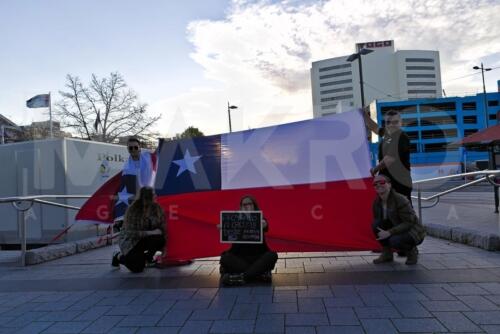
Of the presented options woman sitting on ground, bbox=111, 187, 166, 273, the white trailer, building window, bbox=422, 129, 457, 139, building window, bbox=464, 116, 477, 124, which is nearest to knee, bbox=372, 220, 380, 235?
woman sitting on ground, bbox=111, 187, 166, 273

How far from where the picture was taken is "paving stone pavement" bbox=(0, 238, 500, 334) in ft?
12.8

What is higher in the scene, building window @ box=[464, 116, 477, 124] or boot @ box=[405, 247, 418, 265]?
building window @ box=[464, 116, 477, 124]

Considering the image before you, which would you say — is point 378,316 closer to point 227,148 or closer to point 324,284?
point 324,284

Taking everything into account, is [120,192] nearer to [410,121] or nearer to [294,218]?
[294,218]

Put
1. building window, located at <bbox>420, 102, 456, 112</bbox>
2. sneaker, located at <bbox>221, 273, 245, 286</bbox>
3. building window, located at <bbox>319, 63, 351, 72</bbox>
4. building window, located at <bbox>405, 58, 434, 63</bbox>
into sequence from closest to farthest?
sneaker, located at <bbox>221, 273, 245, 286</bbox>
building window, located at <bbox>420, 102, 456, 112</bbox>
building window, located at <bbox>319, 63, 351, 72</bbox>
building window, located at <bbox>405, 58, 434, 63</bbox>

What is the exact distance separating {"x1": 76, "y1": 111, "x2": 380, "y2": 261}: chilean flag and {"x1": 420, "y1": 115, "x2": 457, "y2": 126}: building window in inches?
2886

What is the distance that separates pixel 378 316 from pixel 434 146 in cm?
7591

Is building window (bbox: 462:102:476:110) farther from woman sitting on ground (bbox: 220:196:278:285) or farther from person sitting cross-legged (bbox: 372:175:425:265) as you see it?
woman sitting on ground (bbox: 220:196:278:285)

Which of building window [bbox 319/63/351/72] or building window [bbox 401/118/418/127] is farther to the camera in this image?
building window [bbox 319/63/351/72]

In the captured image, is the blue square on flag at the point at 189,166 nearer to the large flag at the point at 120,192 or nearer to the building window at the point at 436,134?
the large flag at the point at 120,192

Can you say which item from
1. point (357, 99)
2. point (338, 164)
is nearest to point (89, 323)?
point (338, 164)

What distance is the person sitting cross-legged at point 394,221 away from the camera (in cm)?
562

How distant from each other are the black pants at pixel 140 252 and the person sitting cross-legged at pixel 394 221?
298cm

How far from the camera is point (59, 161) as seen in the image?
11422 mm
